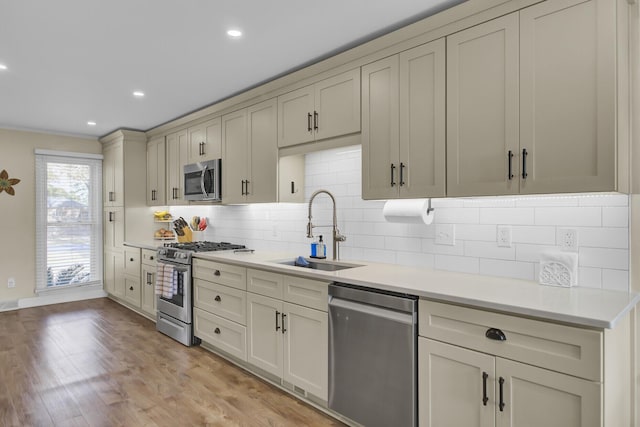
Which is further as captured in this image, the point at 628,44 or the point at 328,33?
the point at 328,33

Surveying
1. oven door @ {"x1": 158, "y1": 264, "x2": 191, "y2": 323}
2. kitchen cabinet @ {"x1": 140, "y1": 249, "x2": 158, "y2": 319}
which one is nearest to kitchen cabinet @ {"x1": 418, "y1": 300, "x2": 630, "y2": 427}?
oven door @ {"x1": 158, "y1": 264, "x2": 191, "y2": 323}

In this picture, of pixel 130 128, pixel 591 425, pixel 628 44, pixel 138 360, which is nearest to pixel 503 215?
pixel 628 44

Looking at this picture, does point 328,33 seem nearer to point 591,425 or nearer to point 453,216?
point 453,216

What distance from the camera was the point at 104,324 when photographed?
4531 mm

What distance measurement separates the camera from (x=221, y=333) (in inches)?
134

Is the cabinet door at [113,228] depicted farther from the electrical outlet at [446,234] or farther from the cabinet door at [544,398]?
the cabinet door at [544,398]

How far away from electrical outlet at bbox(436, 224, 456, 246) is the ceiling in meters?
1.29

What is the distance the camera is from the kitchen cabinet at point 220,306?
3178mm

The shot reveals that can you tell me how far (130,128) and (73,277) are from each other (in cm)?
234

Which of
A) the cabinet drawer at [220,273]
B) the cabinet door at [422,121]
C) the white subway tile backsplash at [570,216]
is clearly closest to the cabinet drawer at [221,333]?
the cabinet drawer at [220,273]

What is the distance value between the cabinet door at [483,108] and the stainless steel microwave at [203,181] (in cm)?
256

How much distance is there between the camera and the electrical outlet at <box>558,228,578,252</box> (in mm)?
2053

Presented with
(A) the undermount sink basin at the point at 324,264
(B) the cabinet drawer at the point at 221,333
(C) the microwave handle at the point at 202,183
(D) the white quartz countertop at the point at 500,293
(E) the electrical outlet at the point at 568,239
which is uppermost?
(C) the microwave handle at the point at 202,183

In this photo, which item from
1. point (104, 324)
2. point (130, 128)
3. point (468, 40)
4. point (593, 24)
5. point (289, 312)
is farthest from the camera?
point (130, 128)
